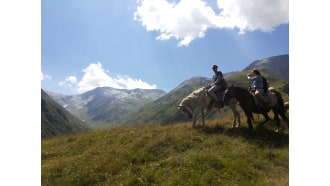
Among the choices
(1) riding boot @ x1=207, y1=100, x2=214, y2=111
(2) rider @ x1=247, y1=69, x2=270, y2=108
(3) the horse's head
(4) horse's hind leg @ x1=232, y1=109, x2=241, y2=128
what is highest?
(2) rider @ x1=247, y1=69, x2=270, y2=108

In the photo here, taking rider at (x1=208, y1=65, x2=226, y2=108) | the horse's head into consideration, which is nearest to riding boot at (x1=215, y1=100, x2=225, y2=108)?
rider at (x1=208, y1=65, x2=226, y2=108)

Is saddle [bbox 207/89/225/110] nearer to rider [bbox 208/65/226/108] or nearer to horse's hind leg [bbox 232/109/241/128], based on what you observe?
rider [bbox 208/65/226/108]

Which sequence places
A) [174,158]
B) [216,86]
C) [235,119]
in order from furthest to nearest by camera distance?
[216,86] < [235,119] < [174,158]

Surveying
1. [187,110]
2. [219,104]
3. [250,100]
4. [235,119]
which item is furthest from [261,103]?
[187,110]

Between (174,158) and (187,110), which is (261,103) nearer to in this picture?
(187,110)

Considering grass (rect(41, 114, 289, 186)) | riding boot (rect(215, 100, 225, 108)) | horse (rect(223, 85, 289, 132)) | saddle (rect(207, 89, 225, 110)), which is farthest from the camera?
saddle (rect(207, 89, 225, 110))

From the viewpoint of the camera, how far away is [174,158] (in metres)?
14.9

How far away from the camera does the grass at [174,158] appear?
13.1 m

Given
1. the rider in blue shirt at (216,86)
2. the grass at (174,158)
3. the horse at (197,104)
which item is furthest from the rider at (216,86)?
the grass at (174,158)

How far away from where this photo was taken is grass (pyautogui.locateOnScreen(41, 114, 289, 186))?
1314 cm

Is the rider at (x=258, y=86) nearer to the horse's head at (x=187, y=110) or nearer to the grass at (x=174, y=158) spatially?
the grass at (x=174, y=158)
